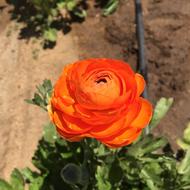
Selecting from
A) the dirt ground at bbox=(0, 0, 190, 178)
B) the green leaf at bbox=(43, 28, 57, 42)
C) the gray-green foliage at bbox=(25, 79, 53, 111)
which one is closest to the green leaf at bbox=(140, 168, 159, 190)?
the gray-green foliage at bbox=(25, 79, 53, 111)

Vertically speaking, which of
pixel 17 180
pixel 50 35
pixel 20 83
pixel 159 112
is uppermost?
pixel 159 112

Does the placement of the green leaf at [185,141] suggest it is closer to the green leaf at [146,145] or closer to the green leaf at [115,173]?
the green leaf at [146,145]

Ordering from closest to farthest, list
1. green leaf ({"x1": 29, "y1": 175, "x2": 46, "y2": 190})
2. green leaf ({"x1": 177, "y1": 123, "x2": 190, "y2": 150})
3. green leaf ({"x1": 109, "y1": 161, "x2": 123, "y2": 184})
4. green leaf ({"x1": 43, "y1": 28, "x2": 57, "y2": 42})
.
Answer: green leaf ({"x1": 109, "y1": 161, "x2": 123, "y2": 184})
green leaf ({"x1": 29, "y1": 175, "x2": 46, "y2": 190})
green leaf ({"x1": 177, "y1": 123, "x2": 190, "y2": 150})
green leaf ({"x1": 43, "y1": 28, "x2": 57, "y2": 42})

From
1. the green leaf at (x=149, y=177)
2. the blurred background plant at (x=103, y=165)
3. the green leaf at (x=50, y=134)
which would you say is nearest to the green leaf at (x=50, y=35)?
the blurred background plant at (x=103, y=165)

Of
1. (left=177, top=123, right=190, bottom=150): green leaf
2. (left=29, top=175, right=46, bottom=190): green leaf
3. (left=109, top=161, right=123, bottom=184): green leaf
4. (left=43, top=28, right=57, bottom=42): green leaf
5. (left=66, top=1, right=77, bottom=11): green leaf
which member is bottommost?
(left=177, top=123, right=190, bottom=150): green leaf

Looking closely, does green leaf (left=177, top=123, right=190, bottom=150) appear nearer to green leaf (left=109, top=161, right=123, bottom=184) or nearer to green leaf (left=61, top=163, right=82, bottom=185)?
green leaf (left=109, top=161, right=123, bottom=184)

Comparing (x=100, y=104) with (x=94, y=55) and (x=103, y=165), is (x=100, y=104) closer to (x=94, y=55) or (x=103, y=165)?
(x=103, y=165)

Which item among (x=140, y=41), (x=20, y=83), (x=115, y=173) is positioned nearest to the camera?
(x=115, y=173)

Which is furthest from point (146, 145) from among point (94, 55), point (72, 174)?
point (94, 55)
